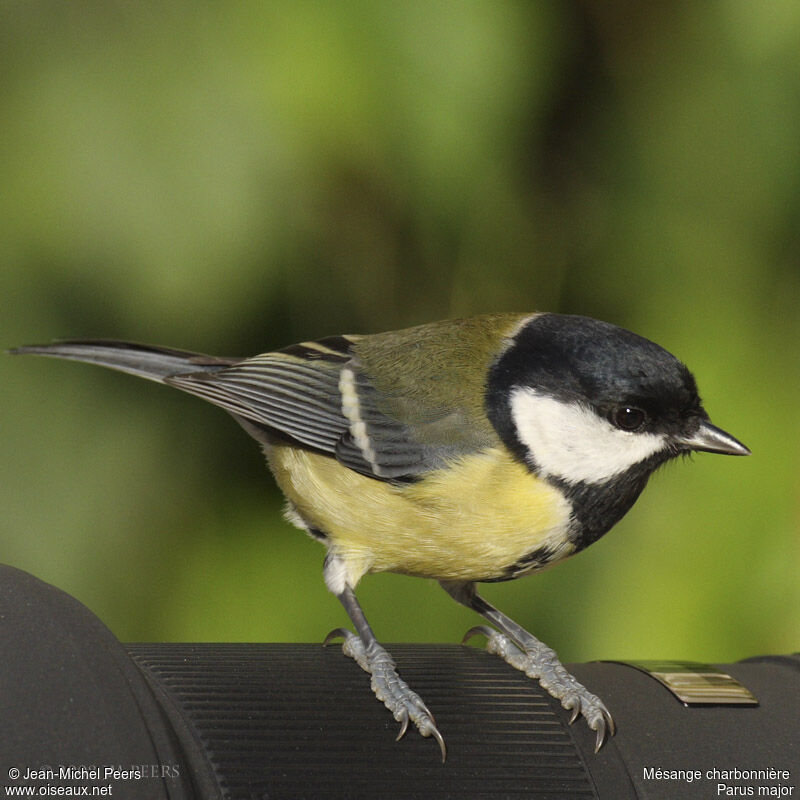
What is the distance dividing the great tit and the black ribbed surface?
29 mm

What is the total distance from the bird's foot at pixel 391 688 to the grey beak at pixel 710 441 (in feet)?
0.94

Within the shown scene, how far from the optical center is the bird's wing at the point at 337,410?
877mm

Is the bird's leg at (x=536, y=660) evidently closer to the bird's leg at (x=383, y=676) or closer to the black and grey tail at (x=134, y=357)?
the bird's leg at (x=383, y=676)

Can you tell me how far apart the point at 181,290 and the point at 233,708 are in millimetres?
480

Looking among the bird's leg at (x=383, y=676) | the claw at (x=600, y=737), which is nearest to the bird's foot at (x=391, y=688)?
the bird's leg at (x=383, y=676)

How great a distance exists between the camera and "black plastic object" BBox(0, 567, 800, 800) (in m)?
0.53

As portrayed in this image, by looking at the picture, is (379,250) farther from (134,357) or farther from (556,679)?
(556,679)

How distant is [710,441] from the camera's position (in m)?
0.85

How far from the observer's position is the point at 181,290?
1031mm

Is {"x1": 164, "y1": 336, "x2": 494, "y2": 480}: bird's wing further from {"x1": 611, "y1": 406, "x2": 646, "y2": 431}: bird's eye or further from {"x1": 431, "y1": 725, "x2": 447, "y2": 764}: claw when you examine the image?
{"x1": 431, "y1": 725, "x2": 447, "y2": 764}: claw

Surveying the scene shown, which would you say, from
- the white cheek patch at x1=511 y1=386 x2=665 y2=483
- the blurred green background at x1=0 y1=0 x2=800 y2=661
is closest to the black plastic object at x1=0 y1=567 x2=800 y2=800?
the white cheek patch at x1=511 y1=386 x2=665 y2=483

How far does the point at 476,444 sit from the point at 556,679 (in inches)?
7.5

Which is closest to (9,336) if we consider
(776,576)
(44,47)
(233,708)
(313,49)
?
(44,47)

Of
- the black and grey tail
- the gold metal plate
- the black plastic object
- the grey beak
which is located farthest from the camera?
the black and grey tail
